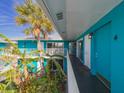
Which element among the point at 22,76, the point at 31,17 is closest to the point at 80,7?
the point at 22,76

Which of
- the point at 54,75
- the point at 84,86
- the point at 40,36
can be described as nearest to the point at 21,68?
the point at 54,75

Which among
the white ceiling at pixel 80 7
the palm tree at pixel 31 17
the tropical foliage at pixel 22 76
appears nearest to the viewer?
the tropical foliage at pixel 22 76

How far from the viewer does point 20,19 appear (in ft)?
65.3

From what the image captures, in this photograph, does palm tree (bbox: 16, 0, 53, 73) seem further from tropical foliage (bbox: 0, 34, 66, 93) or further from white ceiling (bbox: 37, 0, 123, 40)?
tropical foliage (bbox: 0, 34, 66, 93)

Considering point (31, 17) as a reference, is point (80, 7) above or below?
below

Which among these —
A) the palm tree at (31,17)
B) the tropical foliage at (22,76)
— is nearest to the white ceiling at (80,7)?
the tropical foliage at (22,76)

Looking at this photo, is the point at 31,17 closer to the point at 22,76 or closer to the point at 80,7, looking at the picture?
the point at 80,7

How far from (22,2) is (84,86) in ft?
55.9

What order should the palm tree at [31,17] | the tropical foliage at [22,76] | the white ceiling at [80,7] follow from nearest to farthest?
the tropical foliage at [22,76], the white ceiling at [80,7], the palm tree at [31,17]

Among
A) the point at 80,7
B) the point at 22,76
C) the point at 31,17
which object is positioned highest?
the point at 31,17

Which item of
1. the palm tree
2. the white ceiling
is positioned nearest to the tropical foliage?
the white ceiling

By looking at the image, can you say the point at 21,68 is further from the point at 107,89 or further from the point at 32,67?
the point at 107,89

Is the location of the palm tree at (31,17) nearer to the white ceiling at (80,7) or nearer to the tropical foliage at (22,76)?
the white ceiling at (80,7)

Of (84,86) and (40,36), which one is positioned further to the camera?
(40,36)
